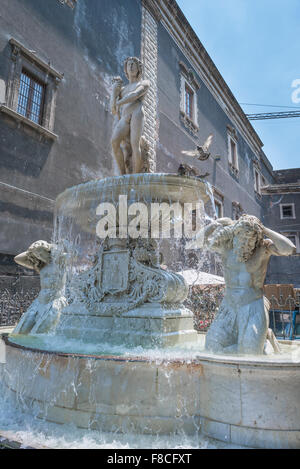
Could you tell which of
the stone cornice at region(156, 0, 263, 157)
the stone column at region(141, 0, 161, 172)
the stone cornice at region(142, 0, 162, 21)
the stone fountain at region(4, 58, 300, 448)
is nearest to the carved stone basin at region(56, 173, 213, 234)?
the stone fountain at region(4, 58, 300, 448)

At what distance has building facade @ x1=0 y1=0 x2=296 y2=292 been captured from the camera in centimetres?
871

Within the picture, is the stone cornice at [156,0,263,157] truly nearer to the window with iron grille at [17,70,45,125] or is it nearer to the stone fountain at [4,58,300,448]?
the window with iron grille at [17,70,45,125]

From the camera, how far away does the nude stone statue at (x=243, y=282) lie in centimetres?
292

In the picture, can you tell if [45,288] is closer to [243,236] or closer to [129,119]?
[129,119]

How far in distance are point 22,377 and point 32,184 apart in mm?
7099

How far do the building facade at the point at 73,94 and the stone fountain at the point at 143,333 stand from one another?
459 centimetres

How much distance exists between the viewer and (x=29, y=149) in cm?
916

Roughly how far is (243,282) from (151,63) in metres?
14.2

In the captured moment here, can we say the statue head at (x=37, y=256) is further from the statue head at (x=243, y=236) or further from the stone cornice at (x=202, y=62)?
the stone cornice at (x=202, y=62)

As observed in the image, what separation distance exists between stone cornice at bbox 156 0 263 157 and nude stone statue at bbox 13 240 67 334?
16.1 metres

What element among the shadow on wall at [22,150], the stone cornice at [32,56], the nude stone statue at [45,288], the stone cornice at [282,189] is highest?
the stone cornice at [282,189]

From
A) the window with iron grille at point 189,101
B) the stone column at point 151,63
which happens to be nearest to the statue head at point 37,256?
the stone column at point 151,63
